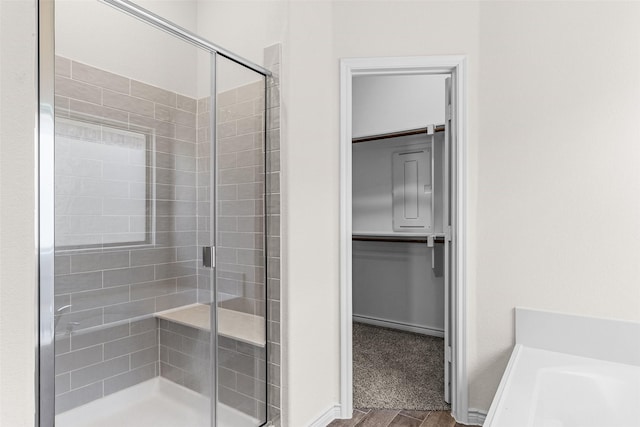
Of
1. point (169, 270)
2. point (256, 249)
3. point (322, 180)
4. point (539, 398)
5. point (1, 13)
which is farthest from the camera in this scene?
point (322, 180)

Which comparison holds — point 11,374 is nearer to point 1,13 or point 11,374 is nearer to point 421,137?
point 1,13

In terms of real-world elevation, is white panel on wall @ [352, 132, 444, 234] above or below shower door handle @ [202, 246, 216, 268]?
above

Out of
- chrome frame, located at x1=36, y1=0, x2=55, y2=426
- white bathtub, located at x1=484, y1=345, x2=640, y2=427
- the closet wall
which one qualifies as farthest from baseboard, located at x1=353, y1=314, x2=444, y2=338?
chrome frame, located at x1=36, y1=0, x2=55, y2=426

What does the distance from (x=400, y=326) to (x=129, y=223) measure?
2762 mm

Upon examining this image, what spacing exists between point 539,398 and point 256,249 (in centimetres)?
132

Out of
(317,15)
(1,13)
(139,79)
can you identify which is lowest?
(1,13)

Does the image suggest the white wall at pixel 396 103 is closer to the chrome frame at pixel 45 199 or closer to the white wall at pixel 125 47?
the white wall at pixel 125 47

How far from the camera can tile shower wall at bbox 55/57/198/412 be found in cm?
135

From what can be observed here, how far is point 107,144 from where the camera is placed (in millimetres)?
1485

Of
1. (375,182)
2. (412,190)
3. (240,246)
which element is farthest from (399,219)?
(240,246)

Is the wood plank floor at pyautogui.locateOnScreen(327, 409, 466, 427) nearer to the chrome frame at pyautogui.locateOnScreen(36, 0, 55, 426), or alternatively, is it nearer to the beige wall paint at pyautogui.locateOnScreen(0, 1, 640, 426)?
the beige wall paint at pyautogui.locateOnScreen(0, 1, 640, 426)

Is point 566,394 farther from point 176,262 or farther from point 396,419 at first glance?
point 176,262

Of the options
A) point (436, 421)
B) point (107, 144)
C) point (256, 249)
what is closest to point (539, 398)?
point (436, 421)

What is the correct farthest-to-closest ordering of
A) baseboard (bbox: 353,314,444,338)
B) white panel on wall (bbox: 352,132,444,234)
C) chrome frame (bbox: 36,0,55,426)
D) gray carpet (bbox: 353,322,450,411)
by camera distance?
white panel on wall (bbox: 352,132,444,234)
baseboard (bbox: 353,314,444,338)
gray carpet (bbox: 353,322,450,411)
chrome frame (bbox: 36,0,55,426)
